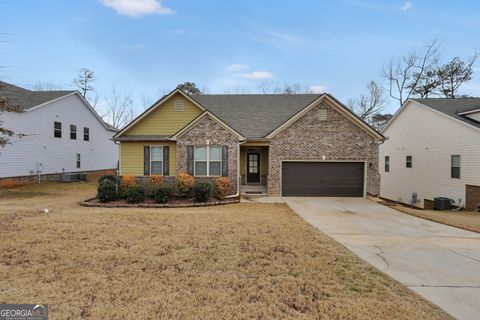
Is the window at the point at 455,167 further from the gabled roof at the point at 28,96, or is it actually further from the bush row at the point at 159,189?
the gabled roof at the point at 28,96

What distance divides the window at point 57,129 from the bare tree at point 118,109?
74.8 feet

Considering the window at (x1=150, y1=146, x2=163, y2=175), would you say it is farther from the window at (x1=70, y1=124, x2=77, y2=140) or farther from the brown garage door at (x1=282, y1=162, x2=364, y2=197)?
the window at (x1=70, y1=124, x2=77, y2=140)

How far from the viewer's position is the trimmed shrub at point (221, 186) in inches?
581

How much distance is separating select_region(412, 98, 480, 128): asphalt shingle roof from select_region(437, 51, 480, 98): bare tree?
1608 centimetres

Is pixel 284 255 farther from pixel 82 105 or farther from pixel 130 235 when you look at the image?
pixel 82 105

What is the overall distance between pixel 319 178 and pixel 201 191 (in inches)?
277

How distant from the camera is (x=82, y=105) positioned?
90.4 ft

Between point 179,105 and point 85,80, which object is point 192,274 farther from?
point 85,80

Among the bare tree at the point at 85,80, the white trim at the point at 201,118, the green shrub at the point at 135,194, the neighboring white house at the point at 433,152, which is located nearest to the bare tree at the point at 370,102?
the neighboring white house at the point at 433,152

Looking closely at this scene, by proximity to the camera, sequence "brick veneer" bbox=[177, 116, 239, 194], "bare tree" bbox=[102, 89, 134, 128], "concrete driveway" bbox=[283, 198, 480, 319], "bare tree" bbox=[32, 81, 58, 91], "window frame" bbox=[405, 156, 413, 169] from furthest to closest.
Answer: "bare tree" bbox=[102, 89, 134, 128], "bare tree" bbox=[32, 81, 58, 91], "window frame" bbox=[405, 156, 413, 169], "brick veneer" bbox=[177, 116, 239, 194], "concrete driveway" bbox=[283, 198, 480, 319]

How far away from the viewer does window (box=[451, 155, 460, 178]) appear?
1752cm

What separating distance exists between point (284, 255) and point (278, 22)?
16.2 m

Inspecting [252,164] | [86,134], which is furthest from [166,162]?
[86,134]

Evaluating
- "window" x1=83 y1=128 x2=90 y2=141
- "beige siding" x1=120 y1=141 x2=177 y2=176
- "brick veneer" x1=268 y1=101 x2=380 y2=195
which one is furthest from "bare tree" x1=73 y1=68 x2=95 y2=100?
"brick veneer" x1=268 y1=101 x2=380 y2=195
